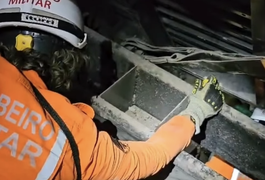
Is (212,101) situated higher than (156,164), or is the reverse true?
(212,101)

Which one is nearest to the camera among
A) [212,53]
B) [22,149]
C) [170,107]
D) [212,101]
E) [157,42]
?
→ [22,149]

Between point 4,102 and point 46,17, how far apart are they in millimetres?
534

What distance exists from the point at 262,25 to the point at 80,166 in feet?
2.84

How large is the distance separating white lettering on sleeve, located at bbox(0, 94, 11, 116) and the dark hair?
292 millimetres

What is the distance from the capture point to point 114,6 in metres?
2.68

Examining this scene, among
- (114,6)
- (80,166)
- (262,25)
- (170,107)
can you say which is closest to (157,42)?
(114,6)

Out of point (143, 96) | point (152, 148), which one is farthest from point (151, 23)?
point (152, 148)

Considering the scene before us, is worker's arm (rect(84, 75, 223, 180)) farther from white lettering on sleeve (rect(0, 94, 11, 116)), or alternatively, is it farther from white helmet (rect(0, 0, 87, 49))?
white helmet (rect(0, 0, 87, 49))

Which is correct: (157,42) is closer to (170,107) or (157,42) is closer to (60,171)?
(170,107)

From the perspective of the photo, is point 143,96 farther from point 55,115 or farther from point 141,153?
point 55,115

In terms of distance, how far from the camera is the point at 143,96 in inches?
95.3

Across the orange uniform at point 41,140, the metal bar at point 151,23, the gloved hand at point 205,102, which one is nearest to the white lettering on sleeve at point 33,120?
the orange uniform at point 41,140

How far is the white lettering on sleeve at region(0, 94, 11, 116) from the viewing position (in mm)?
1455

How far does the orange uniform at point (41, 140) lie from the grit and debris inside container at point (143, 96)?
0.61 metres
